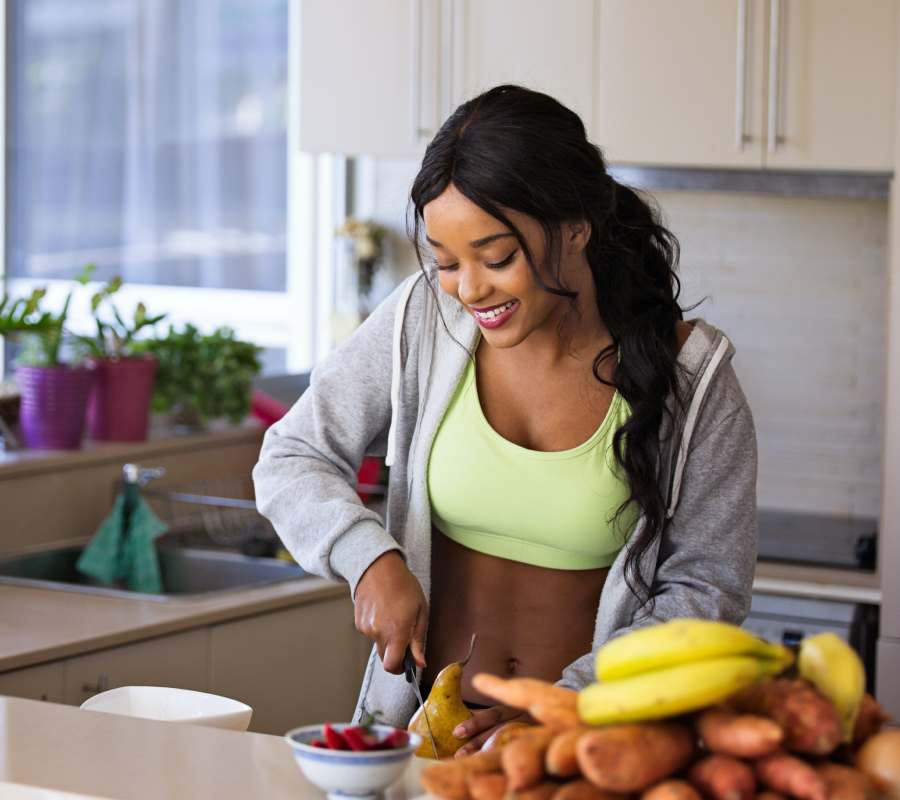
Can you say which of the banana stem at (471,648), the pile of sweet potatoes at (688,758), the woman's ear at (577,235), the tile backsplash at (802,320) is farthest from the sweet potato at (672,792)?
the tile backsplash at (802,320)

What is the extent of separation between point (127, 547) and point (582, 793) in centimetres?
204

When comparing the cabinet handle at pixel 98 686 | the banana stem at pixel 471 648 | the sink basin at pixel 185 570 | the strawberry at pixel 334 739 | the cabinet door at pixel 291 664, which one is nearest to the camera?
the strawberry at pixel 334 739

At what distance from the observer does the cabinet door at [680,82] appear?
9.95 feet

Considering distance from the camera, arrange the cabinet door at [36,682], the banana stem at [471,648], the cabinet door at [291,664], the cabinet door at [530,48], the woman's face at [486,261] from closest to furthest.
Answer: the woman's face at [486,261] → the banana stem at [471,648] → the cabinet door at [36,682] → the cabinet door at [291,664] → the cabinet door at [530,48]

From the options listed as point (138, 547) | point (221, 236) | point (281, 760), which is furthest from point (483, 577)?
point (221, 236)

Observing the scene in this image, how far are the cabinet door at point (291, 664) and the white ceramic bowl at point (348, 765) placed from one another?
1.41 metres

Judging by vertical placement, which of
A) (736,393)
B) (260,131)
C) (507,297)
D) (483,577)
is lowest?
(483,577)

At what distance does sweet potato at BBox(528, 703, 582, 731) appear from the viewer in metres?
1.09

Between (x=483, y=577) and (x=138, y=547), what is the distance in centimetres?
132

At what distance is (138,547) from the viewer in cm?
293

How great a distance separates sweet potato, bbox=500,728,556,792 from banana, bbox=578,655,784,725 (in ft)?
0.15

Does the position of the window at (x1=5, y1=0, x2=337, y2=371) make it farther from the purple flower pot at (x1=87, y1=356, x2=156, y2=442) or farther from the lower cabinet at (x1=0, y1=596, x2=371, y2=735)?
the lower cabinet at (x1=0, y1=596, x2=371, y2=735)

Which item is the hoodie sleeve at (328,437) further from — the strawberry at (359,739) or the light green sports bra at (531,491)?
the strawberry at (359,739)

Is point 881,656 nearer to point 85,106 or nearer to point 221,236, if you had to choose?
point 221,236
